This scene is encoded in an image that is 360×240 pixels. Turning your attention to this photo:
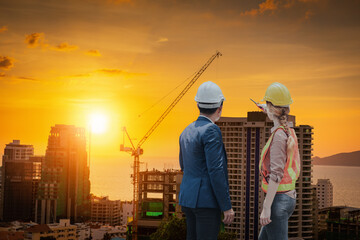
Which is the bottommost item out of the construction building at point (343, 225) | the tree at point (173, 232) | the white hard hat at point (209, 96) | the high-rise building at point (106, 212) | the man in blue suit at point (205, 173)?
the high-rise building at point (106, 212)

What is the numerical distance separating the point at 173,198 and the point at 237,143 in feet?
57.2

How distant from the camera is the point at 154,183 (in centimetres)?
8488

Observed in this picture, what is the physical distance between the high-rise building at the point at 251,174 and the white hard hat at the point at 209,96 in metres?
79.4

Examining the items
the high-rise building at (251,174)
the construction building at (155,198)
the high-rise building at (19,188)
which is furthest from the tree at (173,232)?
the high-rise building at (19,188)

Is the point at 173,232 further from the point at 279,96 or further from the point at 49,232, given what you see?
the point at 49,232

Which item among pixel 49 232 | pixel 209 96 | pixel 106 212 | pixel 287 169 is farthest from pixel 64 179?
pixel 287 169

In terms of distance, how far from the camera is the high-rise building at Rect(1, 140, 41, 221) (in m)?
152

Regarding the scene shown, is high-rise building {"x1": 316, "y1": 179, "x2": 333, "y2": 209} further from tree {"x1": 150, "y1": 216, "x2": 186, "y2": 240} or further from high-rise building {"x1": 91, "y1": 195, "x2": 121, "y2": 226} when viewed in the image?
tree {"x1": 150, "y1": 216, "x2": 186, "y2": 240}

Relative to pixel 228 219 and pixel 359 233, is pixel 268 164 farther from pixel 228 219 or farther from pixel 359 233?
pixel 359 233

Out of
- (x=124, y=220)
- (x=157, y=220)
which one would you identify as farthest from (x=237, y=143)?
(x=124, y=220)

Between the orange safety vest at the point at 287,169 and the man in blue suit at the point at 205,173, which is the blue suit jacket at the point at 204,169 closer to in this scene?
the man in blue suit at the point at 205,173

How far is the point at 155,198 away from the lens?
84062 mm

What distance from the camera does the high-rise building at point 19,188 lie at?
15238cm

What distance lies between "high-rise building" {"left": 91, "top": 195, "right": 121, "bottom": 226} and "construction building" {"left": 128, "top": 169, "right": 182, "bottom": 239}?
77.3 metres
